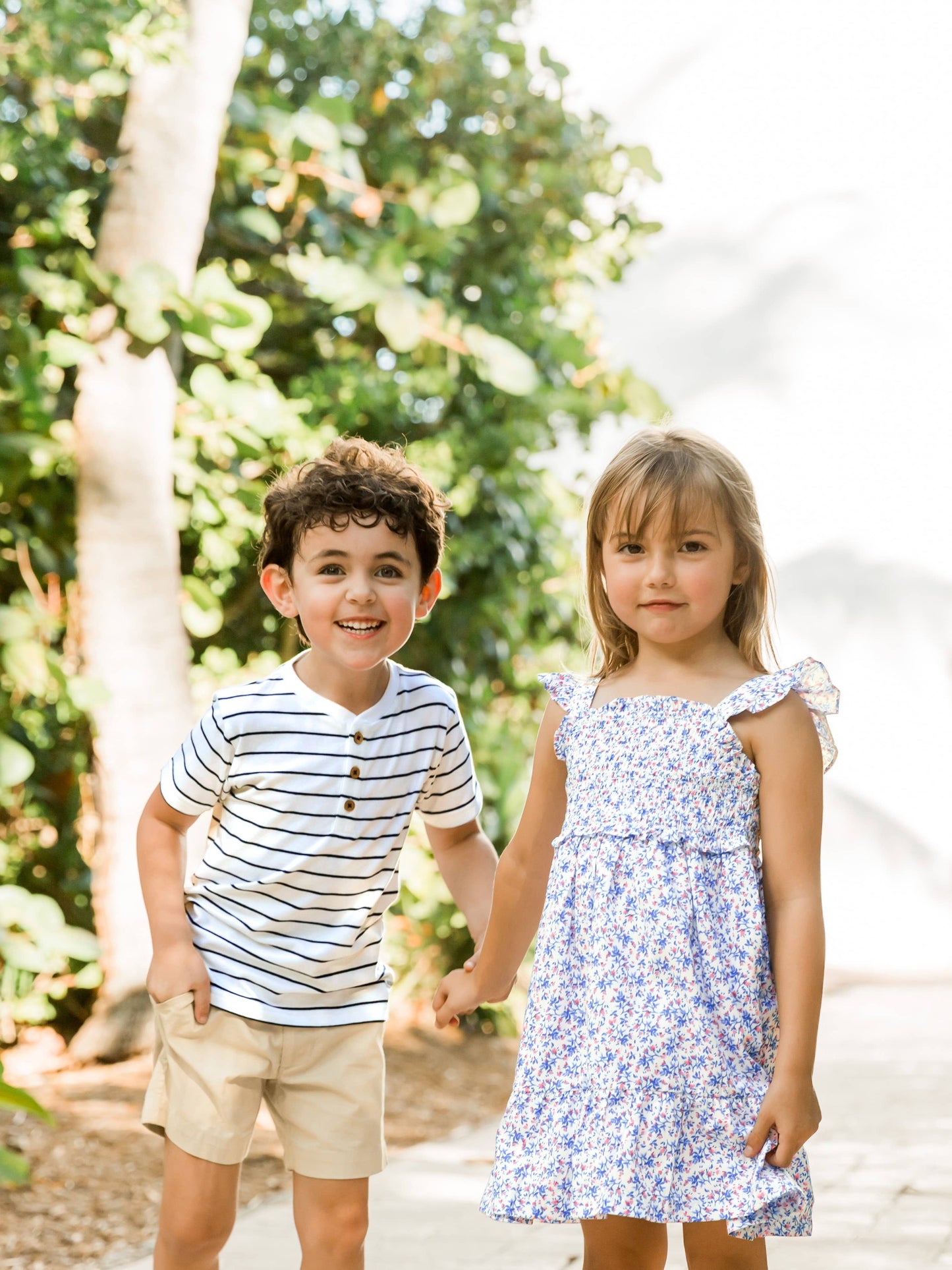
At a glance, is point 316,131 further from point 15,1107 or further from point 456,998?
point 15,1107

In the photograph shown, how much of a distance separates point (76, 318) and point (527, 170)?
173 centimetres

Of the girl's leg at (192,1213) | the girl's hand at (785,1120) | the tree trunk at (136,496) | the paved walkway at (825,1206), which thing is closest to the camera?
the girl's hand at (785,1120)

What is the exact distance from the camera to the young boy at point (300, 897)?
1.91 m

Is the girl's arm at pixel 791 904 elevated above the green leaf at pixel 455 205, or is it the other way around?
the green leaf at pixel 455 205

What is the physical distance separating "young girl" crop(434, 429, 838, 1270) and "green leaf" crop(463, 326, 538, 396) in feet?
7.56

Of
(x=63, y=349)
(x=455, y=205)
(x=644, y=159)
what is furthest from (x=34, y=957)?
(x=644, y=159)

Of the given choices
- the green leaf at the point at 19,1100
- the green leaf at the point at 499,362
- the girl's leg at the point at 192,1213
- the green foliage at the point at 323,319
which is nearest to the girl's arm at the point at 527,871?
the girl's leg at the point at 192,1213

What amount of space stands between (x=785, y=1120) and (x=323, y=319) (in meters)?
3.41

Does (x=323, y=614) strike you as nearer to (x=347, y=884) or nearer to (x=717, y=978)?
(x=347, y=884)

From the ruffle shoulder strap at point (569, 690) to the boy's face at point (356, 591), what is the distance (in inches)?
8.3

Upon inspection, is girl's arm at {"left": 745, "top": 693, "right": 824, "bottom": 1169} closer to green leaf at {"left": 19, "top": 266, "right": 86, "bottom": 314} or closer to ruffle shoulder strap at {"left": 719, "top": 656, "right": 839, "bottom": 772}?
ruffle shoulder strap at {"left": 719, "top": 656, "right": 839, "bottom": 772}

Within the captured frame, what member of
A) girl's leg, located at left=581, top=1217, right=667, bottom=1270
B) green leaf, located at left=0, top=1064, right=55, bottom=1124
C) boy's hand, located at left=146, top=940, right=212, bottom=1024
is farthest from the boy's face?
girl's leg, located at left=581, top=1217, right=667, bottom=1270

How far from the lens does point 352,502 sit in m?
1.95

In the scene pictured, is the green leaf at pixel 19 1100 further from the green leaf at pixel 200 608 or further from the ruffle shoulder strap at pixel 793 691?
the green leaf at pixel 200 608
